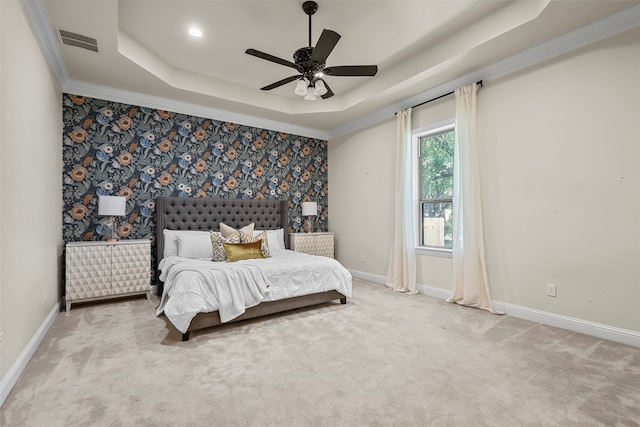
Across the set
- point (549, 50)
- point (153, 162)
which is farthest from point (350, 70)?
point (153, 162)

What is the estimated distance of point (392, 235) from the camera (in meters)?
4.81

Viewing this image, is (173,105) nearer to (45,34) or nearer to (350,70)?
(45,34)

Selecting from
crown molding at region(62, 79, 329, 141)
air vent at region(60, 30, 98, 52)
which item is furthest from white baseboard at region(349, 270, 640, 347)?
air vent at region(60, 30, 98, 52)

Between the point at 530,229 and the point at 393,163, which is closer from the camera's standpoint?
the point at 530,229

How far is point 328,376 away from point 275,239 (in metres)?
3.10

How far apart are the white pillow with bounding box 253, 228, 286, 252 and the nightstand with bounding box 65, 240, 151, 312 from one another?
1.56m

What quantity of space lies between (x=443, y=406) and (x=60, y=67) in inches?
189

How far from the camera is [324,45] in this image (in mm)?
2561

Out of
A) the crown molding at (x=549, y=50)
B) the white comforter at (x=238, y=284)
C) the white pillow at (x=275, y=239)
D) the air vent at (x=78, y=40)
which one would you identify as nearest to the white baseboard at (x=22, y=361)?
the white comforter at (x=238, y=284)

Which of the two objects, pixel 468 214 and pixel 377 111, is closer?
pixel 468 214

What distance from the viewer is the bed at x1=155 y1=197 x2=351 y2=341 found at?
2.81 m

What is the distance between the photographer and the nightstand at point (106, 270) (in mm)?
3561

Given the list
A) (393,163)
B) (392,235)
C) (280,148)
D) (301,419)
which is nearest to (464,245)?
(392,235)

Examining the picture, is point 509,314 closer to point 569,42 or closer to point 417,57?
point 569,42
